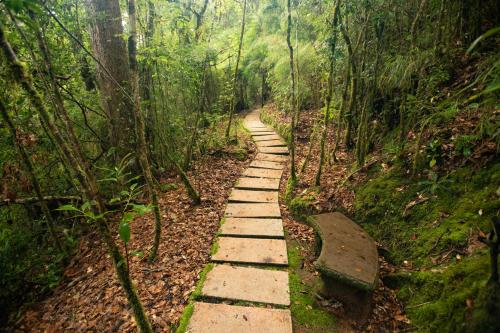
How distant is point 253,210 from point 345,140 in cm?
277

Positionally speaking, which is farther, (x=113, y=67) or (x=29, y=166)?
(x=113, y=67)

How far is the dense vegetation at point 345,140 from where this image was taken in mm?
2250

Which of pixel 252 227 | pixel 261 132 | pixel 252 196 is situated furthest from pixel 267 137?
pixel 252 227

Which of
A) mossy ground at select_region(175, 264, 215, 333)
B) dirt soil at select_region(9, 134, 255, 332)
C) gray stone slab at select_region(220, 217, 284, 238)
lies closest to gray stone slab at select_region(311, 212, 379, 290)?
gray stone slab at select_region(220, 217, 284, 238)

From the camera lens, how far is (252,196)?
5.38 meters

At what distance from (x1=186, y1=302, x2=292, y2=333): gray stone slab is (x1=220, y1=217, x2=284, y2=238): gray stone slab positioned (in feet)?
4.49

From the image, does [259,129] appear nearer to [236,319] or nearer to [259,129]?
[259,129]

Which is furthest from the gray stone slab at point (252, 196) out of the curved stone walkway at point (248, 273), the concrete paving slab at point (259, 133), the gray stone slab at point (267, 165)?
the concrete paving slab at point (259, 133)

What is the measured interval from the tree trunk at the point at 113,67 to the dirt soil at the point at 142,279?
156cm

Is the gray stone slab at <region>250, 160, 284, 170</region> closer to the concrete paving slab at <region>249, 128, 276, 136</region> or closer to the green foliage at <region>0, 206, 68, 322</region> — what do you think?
the concrete paving slab at <region>249, 128, 276, 136</region>

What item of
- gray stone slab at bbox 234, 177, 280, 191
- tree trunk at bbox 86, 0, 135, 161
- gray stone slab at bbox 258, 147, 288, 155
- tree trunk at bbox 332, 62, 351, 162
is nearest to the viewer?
tree trunk at bbox 86, 0, 135, 161

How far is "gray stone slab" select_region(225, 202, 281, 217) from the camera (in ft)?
15.3

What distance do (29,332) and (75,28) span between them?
4764 mm

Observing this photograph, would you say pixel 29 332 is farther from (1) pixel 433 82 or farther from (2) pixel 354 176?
(1) pixel 433 82
